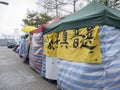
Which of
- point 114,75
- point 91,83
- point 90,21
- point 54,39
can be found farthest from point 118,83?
point 54,39

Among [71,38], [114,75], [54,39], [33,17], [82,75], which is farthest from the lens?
[33,17]

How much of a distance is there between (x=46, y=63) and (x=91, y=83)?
2.53 meters

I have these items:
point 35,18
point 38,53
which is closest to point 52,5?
point 35,18

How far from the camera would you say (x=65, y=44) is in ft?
15.2

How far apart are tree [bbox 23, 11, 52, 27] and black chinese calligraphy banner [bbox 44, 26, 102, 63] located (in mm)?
20240

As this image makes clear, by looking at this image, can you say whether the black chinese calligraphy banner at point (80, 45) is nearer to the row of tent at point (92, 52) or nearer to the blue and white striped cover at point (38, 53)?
the row of tent at point (92, 52)

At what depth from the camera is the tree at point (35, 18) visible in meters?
24.8

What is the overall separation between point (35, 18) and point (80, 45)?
23112mm

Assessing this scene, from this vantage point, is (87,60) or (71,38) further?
(71,38)

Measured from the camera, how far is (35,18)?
26312 mm

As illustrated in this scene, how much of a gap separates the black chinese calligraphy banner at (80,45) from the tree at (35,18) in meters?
20.2

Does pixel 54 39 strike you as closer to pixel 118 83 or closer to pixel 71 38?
pixel 71 38

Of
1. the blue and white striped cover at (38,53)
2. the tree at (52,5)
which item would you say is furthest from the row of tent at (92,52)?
the tree at (52,5)

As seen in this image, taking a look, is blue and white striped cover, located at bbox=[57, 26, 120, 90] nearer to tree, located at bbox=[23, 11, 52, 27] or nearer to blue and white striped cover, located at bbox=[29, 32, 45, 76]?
blue and white striped cover, located at bbox=[29, 32, 45, 76]
